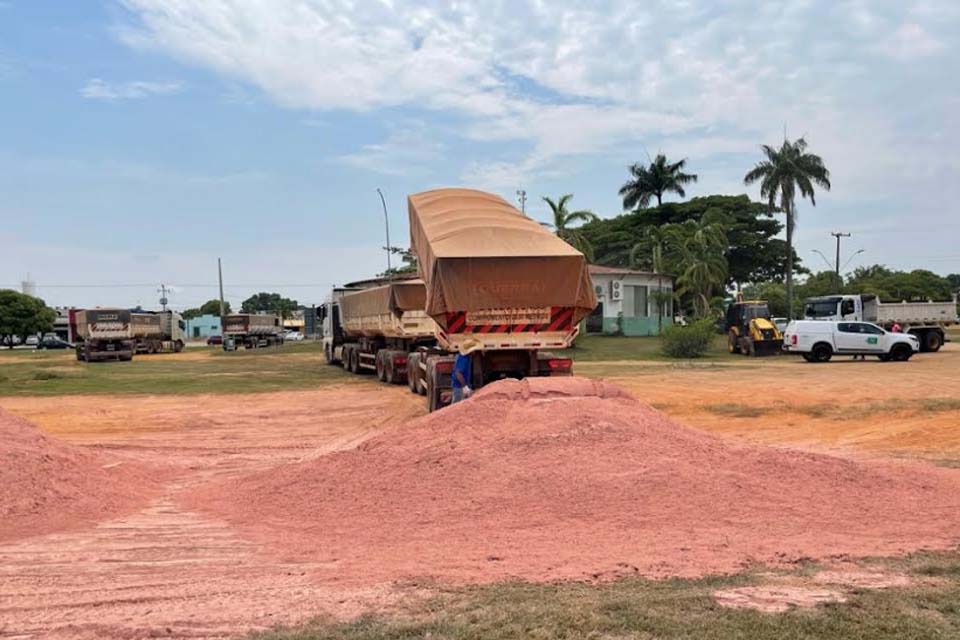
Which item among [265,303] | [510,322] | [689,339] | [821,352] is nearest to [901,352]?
[821,352]

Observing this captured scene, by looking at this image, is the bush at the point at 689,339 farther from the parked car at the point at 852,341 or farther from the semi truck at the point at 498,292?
the semi truck at the point at 498,292

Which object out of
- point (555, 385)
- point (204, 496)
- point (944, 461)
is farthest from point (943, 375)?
point (204, 496)

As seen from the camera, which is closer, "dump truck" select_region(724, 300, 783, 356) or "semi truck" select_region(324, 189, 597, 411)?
"semi truck" select_region(324, 189, 597, 411)

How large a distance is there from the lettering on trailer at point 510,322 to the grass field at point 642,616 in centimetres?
997

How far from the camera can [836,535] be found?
711 centimetres

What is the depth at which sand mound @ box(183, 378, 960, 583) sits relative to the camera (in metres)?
6.52

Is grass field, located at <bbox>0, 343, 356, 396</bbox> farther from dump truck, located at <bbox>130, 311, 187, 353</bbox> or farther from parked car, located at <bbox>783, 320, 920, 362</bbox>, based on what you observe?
dump truck, located at <bbox>130, 311, 187, 353</bbox>

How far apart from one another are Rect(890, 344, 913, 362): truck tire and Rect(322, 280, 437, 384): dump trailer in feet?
67.8

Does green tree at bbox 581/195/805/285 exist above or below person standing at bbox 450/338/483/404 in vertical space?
above

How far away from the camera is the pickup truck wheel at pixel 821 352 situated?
3419 centimetres

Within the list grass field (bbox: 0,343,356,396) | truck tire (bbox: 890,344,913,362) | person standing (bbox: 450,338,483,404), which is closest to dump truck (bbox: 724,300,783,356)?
truck tire (bbox: 890,344,913,362)

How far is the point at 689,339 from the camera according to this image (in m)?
38.6

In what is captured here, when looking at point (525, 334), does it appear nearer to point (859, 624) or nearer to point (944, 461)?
point (944, 461)

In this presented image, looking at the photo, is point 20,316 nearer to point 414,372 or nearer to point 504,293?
point 414,372
